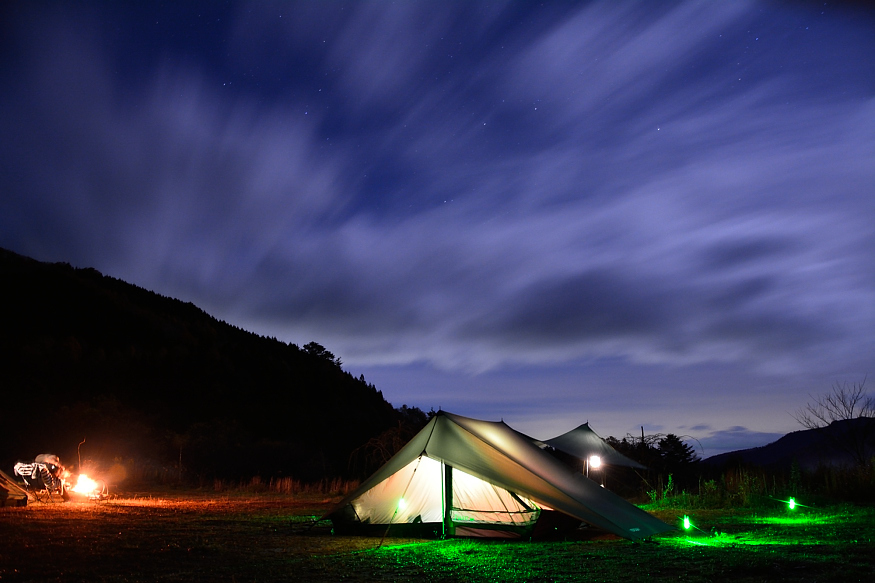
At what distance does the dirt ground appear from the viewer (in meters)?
6.13

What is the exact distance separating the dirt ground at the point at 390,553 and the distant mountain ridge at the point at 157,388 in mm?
16590

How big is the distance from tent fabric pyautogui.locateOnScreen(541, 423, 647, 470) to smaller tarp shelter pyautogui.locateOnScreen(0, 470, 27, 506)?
44.1 feet

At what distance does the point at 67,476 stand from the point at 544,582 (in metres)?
13.8

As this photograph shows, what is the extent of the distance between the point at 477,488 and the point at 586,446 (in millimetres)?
11522

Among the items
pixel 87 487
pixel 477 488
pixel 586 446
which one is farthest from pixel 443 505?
pixel 586 446

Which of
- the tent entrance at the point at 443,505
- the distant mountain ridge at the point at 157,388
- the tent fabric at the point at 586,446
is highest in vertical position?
the distant mountain ridge at the point at 157,388

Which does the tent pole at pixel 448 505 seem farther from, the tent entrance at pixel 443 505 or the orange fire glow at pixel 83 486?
the orange fire glow at pixel 83 486

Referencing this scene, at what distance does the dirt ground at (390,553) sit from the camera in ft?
20.1

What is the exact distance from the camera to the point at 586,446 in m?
21.1

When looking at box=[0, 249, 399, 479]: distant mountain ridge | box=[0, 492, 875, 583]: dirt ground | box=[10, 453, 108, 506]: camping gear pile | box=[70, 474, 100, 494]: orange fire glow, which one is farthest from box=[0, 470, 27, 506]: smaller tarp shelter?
box=[0, 249, 399, 479]: distant mountain ridge

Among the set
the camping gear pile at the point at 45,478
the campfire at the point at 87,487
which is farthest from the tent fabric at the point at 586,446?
the camping gear pile at the point at 45,478

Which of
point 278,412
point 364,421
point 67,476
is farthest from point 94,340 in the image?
point 67,476

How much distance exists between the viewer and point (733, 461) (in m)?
23.0

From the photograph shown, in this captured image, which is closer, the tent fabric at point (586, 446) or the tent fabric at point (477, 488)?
the tent fabric at point (477, 488)
